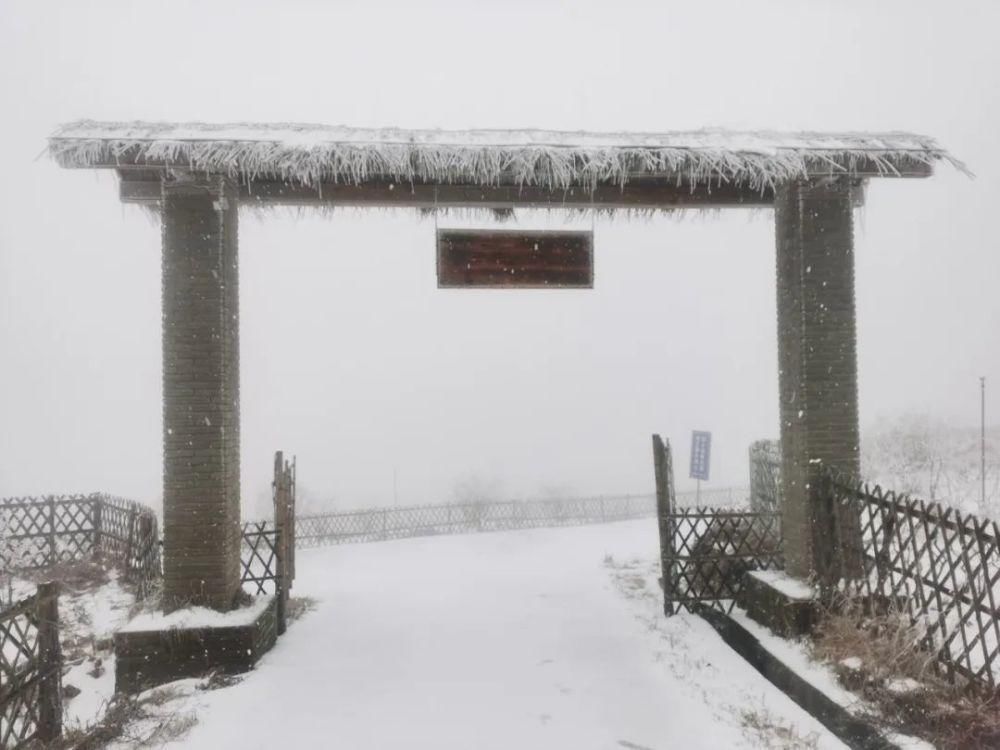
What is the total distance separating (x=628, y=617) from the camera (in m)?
7.38

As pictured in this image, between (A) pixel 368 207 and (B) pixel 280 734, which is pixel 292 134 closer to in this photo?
(A) pixel 368 207

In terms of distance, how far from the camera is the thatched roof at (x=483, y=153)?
5762 mm

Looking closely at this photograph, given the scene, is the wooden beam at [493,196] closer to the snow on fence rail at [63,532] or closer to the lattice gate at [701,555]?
the lattice gate at [701,555]

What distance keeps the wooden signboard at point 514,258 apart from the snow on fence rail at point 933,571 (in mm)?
3314

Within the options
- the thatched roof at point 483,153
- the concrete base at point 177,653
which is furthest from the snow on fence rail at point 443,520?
the thatched roof at point 483,153

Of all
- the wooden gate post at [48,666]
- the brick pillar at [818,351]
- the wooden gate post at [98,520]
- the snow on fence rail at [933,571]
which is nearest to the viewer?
the snow on fence rail at [933,571]

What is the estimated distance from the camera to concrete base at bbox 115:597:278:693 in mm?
5527

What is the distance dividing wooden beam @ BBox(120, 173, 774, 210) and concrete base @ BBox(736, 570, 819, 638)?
162 inches

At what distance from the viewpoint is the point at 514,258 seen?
639cm

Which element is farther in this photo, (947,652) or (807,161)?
(807,161)

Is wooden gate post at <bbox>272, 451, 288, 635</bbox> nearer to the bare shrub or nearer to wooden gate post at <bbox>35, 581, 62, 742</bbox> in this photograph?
wooden gate post at <bbox>35, 581, 62, 742</bbox>

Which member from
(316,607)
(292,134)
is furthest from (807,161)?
(316,607)

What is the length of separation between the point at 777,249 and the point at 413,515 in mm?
17570

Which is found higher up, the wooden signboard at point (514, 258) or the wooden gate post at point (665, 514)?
the wooden signboard at point (514, 258)
